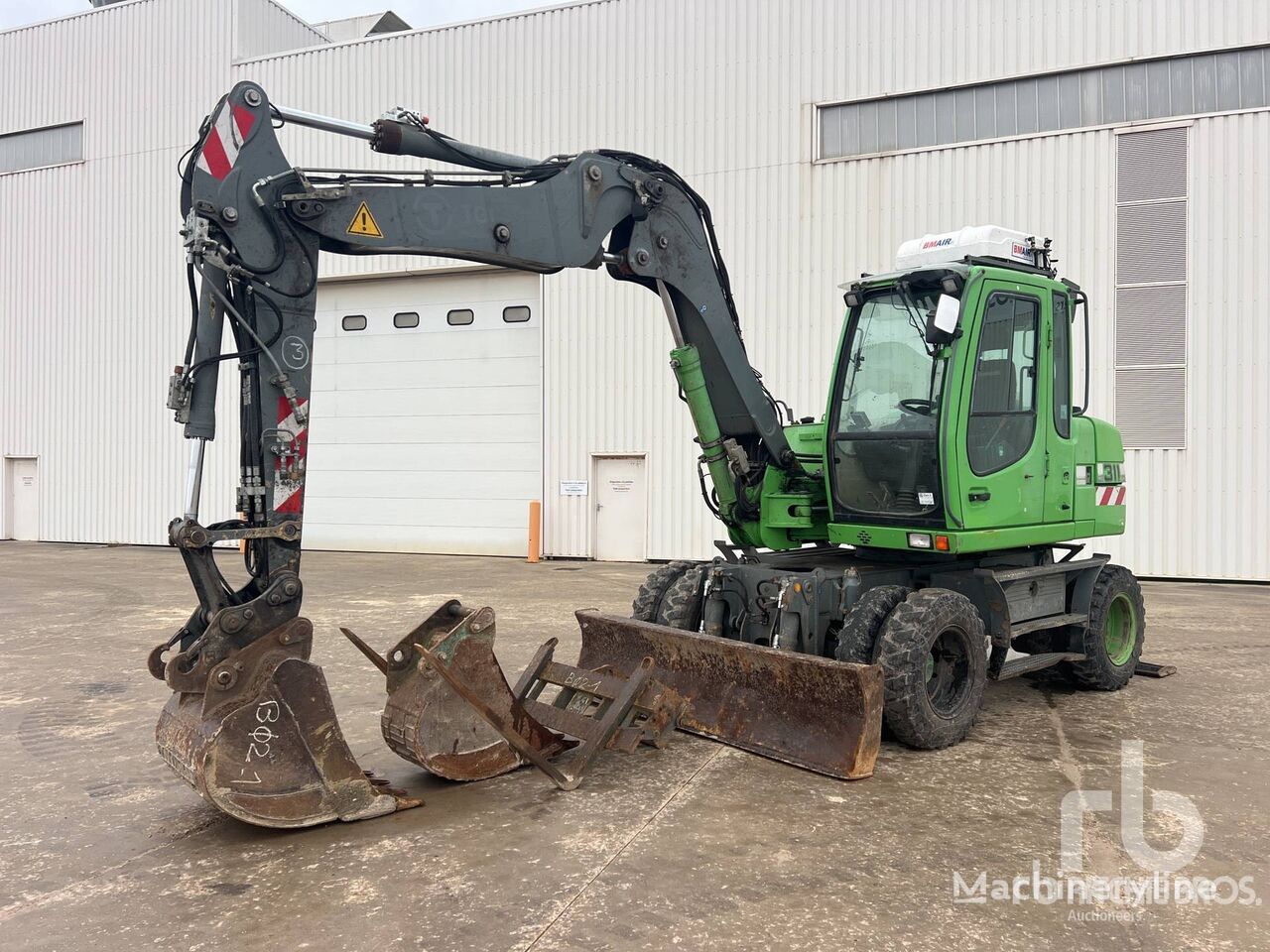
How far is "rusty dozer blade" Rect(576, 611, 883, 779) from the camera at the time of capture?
5.15 metres

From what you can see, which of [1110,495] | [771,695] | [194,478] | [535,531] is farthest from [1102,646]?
[535,531]

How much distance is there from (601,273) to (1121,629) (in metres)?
11.5

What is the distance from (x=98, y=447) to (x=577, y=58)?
12.4 meters

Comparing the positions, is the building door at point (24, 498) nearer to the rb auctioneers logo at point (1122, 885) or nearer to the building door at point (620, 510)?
the building door at point (620, 510)

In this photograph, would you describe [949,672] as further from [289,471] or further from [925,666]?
[289,471]

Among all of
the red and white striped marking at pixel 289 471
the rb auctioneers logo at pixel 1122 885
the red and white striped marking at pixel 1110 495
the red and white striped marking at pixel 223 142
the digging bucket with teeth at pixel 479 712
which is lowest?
the rb auctioneers logo at pixel 1122 885

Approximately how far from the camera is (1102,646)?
723 cm

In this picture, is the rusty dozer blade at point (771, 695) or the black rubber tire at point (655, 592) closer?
the rusty dozer blade at point (771, 695)

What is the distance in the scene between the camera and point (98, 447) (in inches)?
802

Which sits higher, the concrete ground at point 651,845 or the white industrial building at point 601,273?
the white industrial building at point 601,273

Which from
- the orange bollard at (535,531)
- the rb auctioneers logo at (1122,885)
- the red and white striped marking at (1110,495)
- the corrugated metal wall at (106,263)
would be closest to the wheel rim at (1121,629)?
the red and white striped marking at (1110,495)

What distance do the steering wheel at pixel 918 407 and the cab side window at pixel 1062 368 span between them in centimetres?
118

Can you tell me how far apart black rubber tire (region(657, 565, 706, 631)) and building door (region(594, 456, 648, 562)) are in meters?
9.93

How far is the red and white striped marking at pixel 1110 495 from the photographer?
24.3 feet
